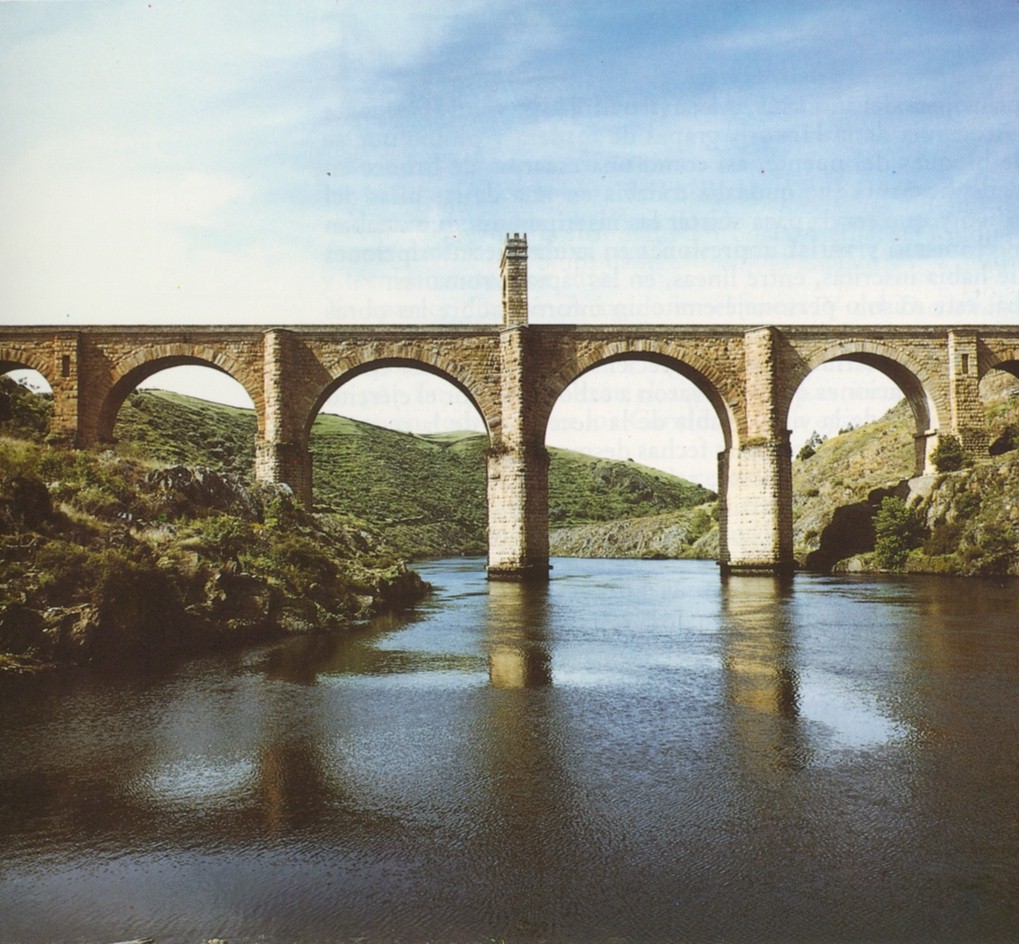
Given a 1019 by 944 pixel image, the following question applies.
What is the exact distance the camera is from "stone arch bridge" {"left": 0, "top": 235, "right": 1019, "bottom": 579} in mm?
27141

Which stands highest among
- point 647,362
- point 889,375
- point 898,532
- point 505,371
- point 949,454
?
point 647,362

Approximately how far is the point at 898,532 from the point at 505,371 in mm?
14655

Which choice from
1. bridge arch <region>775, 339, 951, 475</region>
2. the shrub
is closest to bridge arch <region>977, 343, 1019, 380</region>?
bridge arch <region>775, 339, 951, 475</region>

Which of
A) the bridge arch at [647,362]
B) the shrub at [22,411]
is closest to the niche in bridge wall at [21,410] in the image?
the shrub at [22,411]

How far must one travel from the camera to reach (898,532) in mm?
30234

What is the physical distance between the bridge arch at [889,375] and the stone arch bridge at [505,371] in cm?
8

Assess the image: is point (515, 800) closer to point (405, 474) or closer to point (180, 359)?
point (180, 359)

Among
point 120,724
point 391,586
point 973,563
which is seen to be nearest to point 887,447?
point 973,563

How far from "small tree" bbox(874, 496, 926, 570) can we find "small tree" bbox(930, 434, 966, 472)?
1922 mm

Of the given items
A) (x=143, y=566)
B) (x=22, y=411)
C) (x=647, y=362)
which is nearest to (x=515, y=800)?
(x=143, y=566)

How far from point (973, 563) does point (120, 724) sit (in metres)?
25.8

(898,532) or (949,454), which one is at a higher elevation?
(949,454)

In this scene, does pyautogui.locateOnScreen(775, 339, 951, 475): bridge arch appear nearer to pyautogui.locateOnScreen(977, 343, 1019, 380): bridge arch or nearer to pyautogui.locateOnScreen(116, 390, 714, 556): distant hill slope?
pyautogui.locateOnScreen(977, 343, 1019, 380): bridge arch

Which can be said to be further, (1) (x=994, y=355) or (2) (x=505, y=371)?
(1) (x=994, y=355)
